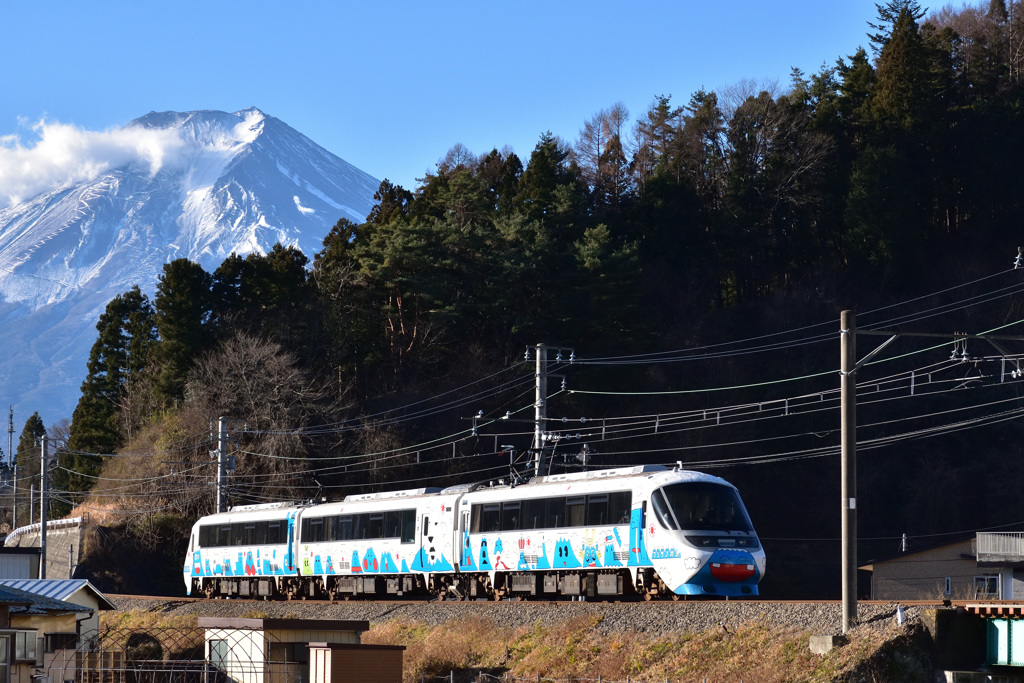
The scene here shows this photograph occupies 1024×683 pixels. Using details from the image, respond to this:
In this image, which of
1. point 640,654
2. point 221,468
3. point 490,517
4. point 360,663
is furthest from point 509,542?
point 221,468

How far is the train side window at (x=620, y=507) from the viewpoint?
28458 mm

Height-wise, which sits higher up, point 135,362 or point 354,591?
point 135,362

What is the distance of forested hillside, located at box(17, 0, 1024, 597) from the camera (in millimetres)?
56500

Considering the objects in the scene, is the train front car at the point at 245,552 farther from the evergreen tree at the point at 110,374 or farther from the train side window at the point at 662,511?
the evergreen tree at the point at 110,374

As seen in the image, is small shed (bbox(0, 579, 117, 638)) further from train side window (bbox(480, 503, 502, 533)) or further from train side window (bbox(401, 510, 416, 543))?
train side window (bbox(480, 503, 502, 533))

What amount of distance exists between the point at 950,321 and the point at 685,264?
14.0m

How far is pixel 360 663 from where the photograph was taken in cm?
2606

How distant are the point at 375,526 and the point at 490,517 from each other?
524 centimetres

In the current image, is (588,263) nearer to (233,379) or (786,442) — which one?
(786,442)

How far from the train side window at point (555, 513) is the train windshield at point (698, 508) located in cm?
321

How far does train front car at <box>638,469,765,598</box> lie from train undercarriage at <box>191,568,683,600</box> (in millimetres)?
739

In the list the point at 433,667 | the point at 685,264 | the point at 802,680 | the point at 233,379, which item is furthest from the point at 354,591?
the point at 685,264

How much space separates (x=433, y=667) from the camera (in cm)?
2845

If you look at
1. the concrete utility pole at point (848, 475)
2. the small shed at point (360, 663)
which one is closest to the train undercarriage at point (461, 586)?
the small shed at point (360, 663)
